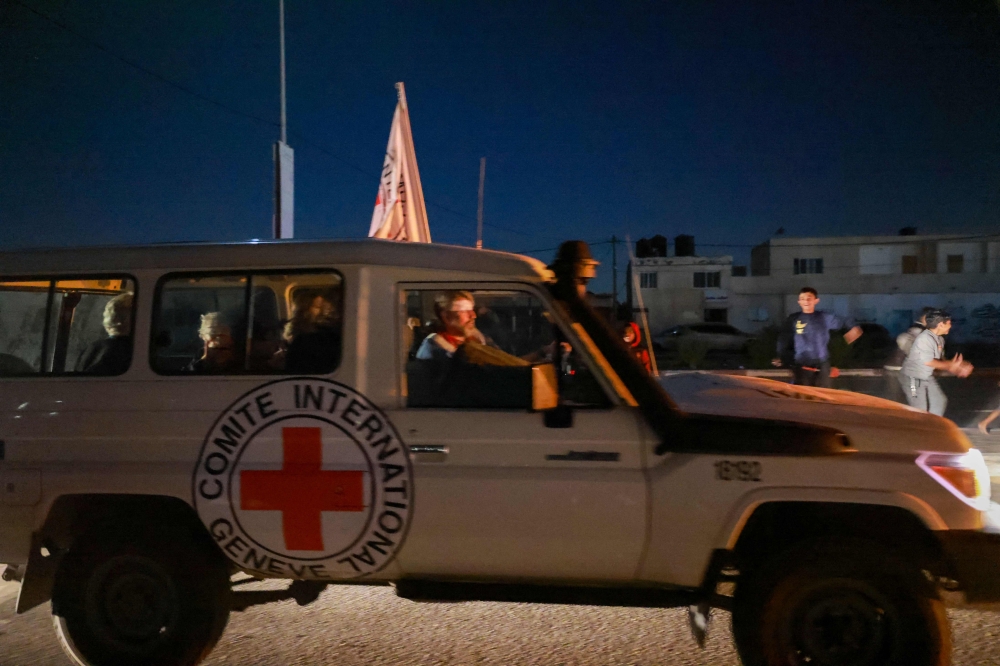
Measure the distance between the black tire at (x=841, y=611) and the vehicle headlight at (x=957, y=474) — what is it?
1.21 ft

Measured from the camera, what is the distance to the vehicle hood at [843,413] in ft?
10.4

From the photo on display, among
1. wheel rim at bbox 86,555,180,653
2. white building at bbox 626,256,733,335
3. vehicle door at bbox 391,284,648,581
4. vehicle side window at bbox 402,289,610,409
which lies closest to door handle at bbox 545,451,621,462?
vehicle door at bbox 391,284,648,581

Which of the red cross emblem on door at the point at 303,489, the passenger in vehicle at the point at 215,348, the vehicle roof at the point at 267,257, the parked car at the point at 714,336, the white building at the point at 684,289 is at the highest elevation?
the white building at the point at 684,289

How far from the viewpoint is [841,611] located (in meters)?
3.25

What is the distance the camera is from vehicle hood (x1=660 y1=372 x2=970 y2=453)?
3166 millimetres

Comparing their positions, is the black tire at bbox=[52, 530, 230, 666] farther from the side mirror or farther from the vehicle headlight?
the vehicle headlight

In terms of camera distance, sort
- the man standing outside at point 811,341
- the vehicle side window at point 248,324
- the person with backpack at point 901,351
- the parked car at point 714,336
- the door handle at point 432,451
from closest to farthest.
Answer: the door handle at point 432,451, the vehicle side window at point 248,324, the man standing outside at point 811,341, the person with backpack at point 901,351, the parked car at point 714,336

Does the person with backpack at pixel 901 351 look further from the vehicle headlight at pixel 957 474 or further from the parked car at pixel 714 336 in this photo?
the parked car at pixel 714 336

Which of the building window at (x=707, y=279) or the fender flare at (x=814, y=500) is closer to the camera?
the fender flare at (x=814, y=500)

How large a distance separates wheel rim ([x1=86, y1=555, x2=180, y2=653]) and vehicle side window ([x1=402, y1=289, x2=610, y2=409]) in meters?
1.59

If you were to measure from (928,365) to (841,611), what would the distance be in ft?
17.6

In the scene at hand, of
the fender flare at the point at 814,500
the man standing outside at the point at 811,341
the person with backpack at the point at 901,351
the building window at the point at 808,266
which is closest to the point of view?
the fender flare at the point at 814,500

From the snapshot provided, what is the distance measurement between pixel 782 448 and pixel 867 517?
0.54 meters

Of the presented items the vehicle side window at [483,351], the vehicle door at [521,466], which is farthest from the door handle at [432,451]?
the vehicle side window at [483,351]
